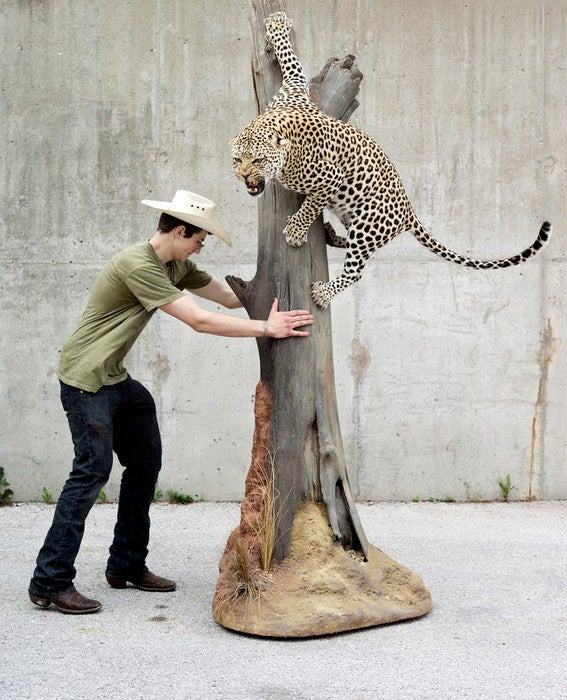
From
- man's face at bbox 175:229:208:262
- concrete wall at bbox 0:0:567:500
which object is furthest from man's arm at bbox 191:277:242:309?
concrete wall at bbox 0:0:567:500

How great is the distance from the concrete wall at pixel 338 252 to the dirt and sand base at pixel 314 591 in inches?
89.1

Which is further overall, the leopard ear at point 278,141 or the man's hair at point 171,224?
the man's hair at point 171,224

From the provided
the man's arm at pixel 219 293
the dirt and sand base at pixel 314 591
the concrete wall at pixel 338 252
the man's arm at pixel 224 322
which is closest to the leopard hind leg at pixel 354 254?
the man's arm at pixel 224 322

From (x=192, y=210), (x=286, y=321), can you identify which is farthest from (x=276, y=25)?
(x=286, y=321)

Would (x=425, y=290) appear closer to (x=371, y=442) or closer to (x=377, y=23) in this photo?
(x=371, y=442)

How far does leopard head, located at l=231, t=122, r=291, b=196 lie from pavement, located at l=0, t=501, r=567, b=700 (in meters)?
1.84

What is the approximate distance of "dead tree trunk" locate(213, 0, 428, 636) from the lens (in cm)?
411

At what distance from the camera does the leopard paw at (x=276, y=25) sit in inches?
168

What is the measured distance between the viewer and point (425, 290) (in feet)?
21.1

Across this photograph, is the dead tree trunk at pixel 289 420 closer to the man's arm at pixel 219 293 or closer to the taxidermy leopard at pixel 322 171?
the taxidermy leopard at pixel 322 171

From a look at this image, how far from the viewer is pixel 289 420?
415cm

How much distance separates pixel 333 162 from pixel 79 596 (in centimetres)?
219

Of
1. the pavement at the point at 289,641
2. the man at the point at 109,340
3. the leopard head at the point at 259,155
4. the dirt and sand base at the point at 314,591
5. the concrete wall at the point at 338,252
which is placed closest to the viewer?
the pavement at the point at 289,641

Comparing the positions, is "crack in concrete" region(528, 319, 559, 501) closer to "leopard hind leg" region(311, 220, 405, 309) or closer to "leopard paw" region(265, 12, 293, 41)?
"leopard hind leg" region(311, 220, 405, 309)
